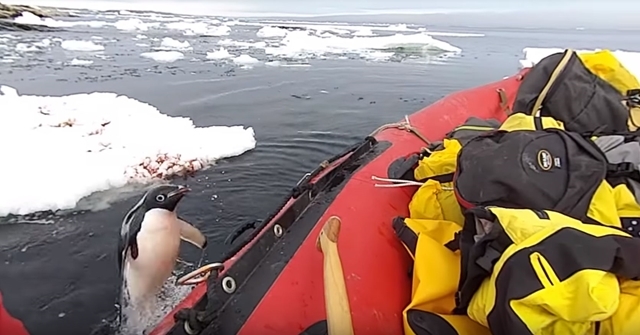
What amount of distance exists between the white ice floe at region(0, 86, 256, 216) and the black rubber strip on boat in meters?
2.07

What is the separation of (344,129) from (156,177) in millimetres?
2409

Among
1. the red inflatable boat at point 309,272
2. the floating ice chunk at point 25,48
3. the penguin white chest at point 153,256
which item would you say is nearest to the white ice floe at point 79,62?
the floating ice chunk at point 25,48

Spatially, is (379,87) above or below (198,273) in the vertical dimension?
below

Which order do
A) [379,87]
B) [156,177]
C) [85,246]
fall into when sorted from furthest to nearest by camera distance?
[379,87]
[156,177]
[85,246]

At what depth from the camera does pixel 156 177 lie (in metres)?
4.02

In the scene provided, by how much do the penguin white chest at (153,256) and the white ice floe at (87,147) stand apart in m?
1.31

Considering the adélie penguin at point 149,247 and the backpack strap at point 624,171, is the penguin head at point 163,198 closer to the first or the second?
the adélie penguin at point 149,247

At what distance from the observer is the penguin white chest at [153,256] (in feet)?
7.86

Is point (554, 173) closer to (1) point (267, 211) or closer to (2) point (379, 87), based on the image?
(1) point (267, 211)

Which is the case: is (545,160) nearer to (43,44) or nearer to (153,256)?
(153,256)

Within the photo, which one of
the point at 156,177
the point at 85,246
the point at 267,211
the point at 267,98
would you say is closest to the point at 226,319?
the point at 85,246

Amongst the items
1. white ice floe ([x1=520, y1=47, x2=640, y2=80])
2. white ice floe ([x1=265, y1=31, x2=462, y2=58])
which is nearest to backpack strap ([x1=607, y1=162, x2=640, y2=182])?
white ice floe ([x1=520, y1=47, x2=640, y2=80])

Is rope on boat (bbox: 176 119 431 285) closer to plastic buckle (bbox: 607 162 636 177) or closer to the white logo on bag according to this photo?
the white logo on bag

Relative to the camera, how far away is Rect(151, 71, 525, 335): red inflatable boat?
4.82ft
